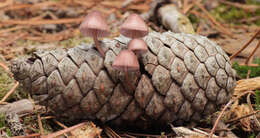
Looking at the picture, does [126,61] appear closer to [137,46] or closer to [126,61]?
[126,61]

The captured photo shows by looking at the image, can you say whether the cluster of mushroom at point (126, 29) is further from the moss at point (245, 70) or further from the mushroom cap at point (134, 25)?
the moss at point (245, 70)

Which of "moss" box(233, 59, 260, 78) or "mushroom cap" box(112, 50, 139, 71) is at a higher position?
"mushroom cap" box(112, 50, 139, 71)

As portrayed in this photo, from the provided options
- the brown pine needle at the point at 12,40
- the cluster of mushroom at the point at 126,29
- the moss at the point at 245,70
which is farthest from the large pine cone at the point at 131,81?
the brown pine needle at the point at 12,40

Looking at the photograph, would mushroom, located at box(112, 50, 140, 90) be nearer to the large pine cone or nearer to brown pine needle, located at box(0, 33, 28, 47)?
the large pine cone

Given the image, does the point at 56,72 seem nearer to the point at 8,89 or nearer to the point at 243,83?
the point at 8,89

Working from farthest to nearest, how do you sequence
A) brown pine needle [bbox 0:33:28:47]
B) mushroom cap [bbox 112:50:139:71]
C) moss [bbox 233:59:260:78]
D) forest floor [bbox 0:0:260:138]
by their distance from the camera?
1. brown pine needle [bbox 0:33:28:47]
2. moss [bbox 233:59:260:78]
3. forest floor [bbox 0:0:260:138]
4. mushroom cap [bbox 112:50:139:71]

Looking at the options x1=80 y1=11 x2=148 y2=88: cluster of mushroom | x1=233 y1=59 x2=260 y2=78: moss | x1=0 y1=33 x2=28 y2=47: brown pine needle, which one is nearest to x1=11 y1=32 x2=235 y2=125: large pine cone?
x1=80 y1=11 x2=148 y2=88: cluster of mushroom
